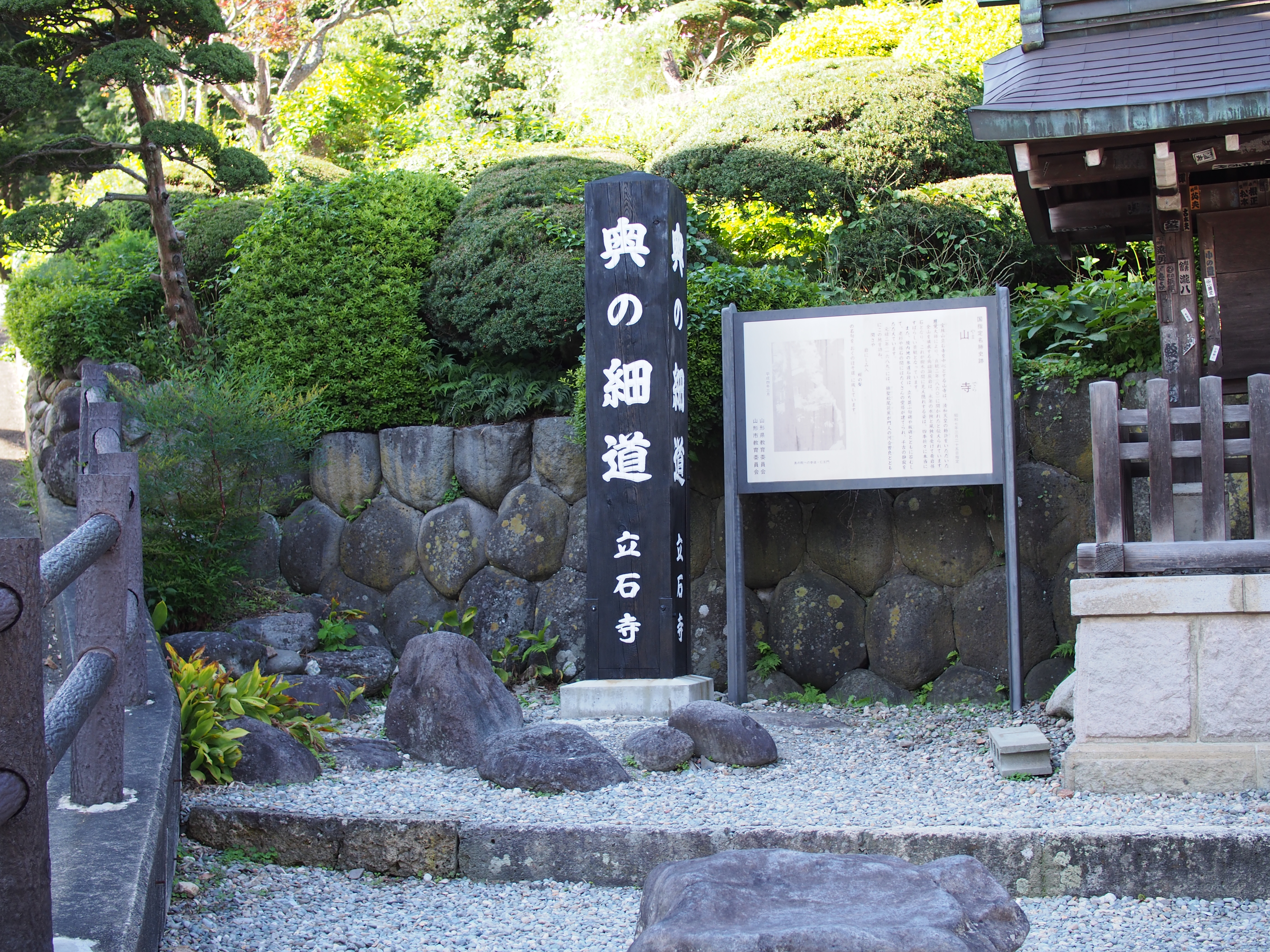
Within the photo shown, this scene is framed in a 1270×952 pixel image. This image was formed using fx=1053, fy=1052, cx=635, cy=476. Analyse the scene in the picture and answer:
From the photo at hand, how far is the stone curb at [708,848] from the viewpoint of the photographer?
11.5ft

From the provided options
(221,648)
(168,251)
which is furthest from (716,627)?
(168,251)

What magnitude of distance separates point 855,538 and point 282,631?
12.1 feet

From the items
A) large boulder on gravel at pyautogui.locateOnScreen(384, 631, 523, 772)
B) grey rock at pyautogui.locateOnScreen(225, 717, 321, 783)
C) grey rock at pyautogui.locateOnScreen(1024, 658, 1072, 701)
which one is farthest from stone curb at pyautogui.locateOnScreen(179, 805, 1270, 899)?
grey rock at pyautogui.locateOnScreen(1024, 658, 1072, 701)

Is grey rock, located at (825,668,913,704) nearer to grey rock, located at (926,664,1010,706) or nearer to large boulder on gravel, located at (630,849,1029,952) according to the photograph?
grey rock, located at (926,664,1010,706)

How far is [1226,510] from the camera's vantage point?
14.9 feet

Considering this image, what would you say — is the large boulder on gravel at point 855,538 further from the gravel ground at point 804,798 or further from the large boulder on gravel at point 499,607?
the large boulder on gravel at point 499,607

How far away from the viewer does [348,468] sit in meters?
7.85

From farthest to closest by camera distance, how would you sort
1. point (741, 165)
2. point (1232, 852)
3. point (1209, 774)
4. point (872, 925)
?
point (741, 165)
point (1209, 774)
point (1232, 852)
point (872, 925)

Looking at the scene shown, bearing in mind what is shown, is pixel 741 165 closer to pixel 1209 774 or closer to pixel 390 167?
pixel 390 167

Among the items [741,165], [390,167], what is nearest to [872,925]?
[741,165]

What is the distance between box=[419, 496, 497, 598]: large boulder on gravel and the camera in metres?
7.54

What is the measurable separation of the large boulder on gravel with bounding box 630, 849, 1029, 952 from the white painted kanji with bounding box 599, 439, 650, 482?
3894 millimetres

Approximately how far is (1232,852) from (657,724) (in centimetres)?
286

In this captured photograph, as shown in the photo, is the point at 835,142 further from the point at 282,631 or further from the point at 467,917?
the point at 467,917
